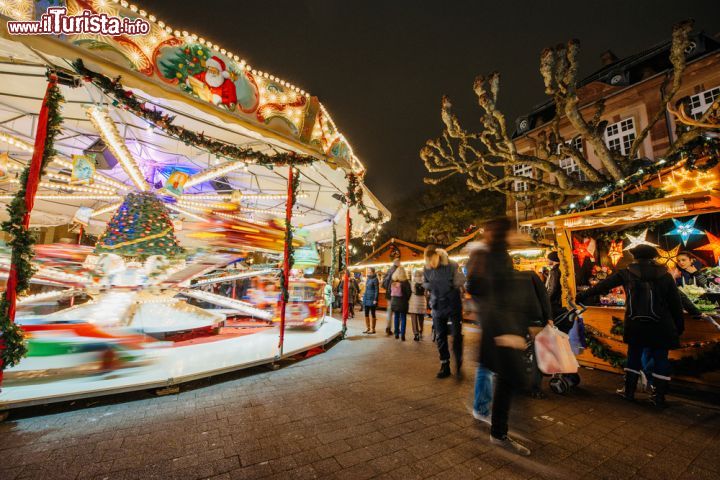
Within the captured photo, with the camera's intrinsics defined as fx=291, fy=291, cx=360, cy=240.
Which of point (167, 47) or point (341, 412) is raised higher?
point (167, 47)

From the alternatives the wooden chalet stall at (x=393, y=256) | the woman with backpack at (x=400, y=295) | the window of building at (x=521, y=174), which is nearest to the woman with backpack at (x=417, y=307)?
the woman with backpack at (x=400, y=295)

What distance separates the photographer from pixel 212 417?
Result: 295cm

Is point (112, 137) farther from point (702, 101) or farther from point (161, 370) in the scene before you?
point (702, 101)

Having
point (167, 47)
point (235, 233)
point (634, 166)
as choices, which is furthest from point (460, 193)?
point (167, 47)

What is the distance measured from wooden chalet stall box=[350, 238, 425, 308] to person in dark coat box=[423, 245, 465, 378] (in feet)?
34.8

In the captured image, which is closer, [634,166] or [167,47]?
[167,47]

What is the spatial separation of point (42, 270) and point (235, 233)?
3384 mm

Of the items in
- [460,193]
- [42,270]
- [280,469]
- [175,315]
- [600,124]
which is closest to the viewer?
[280,469]

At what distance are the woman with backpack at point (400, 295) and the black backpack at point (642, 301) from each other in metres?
Answer: 4.29

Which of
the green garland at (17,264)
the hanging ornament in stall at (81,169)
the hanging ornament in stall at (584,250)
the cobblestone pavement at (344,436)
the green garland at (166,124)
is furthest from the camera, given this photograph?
the hanging ornament in stall at (584,250)

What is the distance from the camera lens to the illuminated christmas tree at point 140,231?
17.2 feet

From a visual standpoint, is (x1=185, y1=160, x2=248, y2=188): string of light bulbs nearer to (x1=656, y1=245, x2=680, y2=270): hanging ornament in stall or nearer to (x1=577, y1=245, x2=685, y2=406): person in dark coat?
(x1=577, y1=245, x2=685, y2=406): person in dark coat

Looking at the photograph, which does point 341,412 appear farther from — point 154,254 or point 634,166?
point 634,166

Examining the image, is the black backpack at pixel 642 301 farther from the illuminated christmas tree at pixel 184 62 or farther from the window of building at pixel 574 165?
the window of building at pixel 574 165
